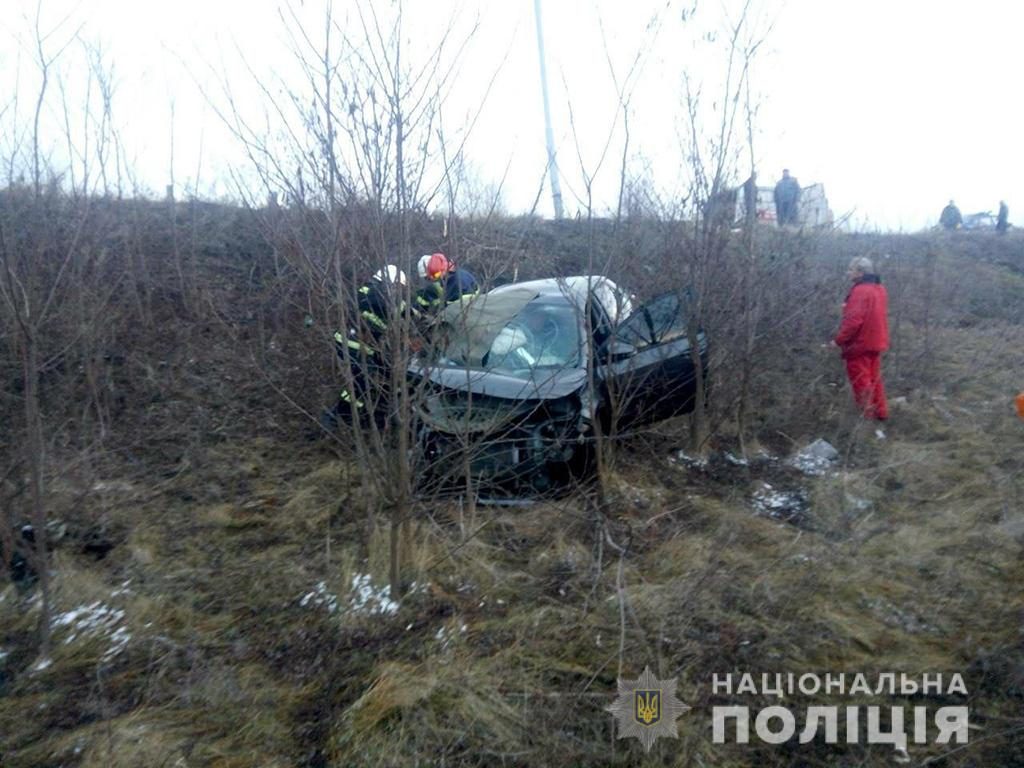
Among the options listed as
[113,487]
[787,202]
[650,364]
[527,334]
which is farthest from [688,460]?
[113,487]

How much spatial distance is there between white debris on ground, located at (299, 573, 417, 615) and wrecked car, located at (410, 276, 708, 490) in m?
0.63

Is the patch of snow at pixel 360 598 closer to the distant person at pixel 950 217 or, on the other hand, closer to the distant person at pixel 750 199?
the distant person at pixel 750 199

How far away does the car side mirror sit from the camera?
566 cm

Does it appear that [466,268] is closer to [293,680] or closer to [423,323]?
[423,323]

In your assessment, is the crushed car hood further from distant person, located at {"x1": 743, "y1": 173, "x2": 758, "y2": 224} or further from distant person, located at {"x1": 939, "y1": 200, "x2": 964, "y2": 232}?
distant person, located at {"x1": 939, "y1": 200, "x2": 964, "y2": 232}

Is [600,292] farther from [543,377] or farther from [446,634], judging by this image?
[446,634]

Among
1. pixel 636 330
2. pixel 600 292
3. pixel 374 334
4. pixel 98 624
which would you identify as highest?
pixel 600 292

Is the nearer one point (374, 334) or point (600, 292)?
point (374, 334)

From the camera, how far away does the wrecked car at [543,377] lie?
458 centimetres

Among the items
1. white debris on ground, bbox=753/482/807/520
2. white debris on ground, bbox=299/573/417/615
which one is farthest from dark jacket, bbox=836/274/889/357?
white debris on ground, bbox=299/573/417/615

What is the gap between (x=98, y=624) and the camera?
14.0ft

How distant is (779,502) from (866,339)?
104 inches

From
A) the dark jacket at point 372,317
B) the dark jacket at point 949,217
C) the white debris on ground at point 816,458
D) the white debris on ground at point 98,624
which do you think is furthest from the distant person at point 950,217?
the white debris on ground at point 98,624

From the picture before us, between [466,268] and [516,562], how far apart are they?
1637 mm
